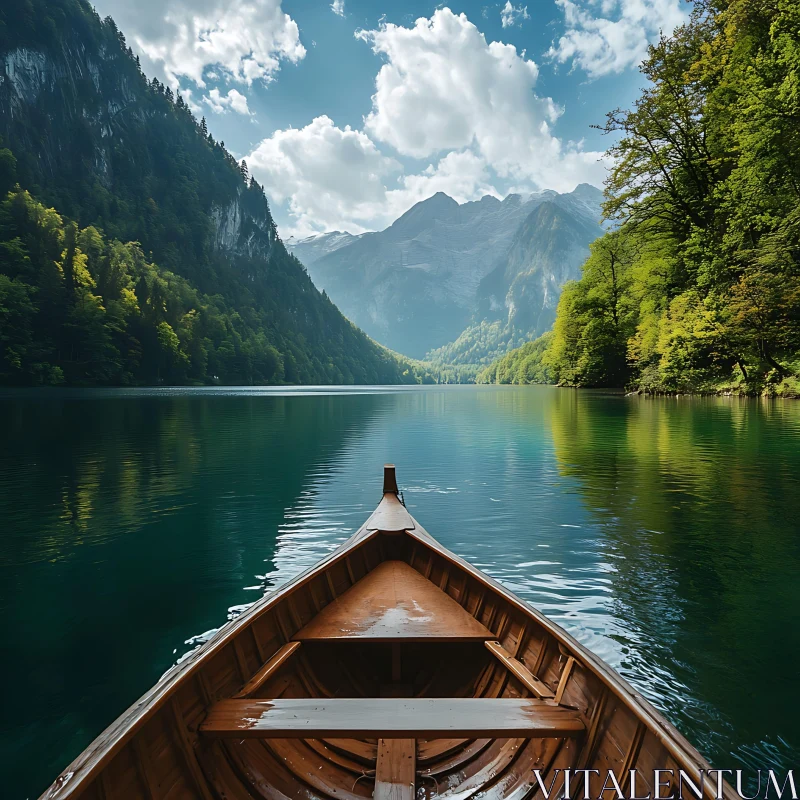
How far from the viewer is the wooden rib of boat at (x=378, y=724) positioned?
10.1 feet

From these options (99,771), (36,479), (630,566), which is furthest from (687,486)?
(36,479)

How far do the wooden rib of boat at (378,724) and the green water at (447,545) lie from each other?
183 centimetres

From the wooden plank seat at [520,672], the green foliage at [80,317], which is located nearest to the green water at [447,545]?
the wooden plank seat at [520,672]

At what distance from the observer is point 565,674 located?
402 cm

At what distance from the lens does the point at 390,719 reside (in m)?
3.49

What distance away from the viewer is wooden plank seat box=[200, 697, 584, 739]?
3336mm

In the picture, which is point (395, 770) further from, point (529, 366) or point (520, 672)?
point (529, 366)

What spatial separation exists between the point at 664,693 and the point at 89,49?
10214 inches

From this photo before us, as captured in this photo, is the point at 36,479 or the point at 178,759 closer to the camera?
the point at 178,759

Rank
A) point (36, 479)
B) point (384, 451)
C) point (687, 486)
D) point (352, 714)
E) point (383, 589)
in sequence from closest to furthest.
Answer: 1. point (352, 714)
2. point (383, 589)
3. point (687, 486)
4. point (36, 479)
5. point (384, 451)

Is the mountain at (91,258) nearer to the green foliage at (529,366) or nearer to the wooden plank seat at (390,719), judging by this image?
the green foliage at (529,366)

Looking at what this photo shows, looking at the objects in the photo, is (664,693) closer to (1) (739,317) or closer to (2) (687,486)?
(2) (687,486)

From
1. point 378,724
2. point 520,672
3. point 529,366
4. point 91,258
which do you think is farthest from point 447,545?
point 529,366

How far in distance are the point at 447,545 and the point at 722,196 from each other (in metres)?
35.2
